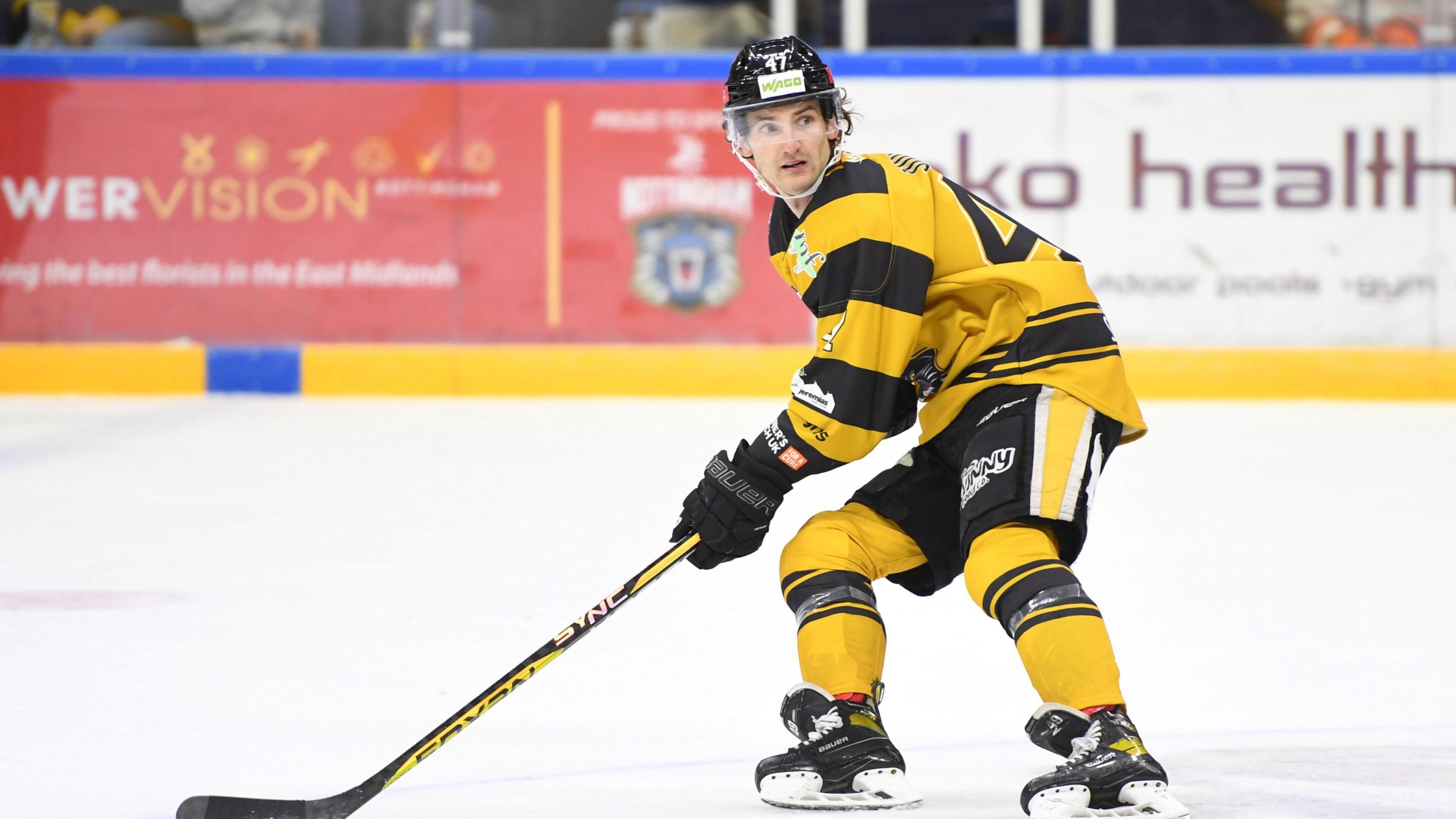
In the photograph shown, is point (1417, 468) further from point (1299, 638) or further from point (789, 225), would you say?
point (789, 225)

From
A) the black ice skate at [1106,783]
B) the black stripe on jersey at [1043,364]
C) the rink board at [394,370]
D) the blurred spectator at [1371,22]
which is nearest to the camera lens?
the black ice skate at [1106,783]

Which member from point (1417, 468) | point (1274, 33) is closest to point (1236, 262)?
point (1274, 33)

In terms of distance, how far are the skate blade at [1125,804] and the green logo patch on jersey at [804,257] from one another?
2.38 feet

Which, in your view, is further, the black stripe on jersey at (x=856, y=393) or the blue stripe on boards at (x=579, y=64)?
the blue stripe on boards at (x=579, y=64)

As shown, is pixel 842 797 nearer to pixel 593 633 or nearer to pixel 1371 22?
pixel 593 633

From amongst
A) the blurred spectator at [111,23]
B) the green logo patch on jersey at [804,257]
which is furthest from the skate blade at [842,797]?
the blurred spectator at [111,23]

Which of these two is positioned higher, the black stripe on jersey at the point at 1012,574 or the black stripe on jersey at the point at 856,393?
the black stripe on jersey at the point at 856,393

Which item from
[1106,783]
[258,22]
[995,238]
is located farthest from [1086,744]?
[258,22]

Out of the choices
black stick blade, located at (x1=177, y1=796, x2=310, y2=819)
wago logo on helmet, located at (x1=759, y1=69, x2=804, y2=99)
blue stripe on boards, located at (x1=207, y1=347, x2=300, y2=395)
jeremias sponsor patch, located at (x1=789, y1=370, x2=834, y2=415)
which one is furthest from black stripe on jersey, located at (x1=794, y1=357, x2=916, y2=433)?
blue stripe on boards, located at (x1=207, y1=347, x2=300, y2=395)

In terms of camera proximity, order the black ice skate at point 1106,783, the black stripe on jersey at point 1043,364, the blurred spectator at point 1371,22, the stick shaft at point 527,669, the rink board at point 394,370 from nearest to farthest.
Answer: the black ice skate at point 1106,783, the stick shaft at point 527,669, the black stripe on jersey at point 1043,364, the blurred spectator at point 1371,22, the rink board at point 394,370

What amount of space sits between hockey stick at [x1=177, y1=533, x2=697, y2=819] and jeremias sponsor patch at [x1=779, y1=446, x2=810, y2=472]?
0.17 m

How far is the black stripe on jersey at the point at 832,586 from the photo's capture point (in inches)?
101

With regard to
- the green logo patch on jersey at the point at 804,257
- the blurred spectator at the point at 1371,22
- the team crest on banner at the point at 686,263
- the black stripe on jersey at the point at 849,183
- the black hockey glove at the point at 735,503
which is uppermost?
the blurred spectator at the point at 1371,22

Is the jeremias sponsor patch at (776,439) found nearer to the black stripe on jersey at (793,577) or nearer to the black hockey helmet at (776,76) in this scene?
the black stripe on jersey at (793,577)
